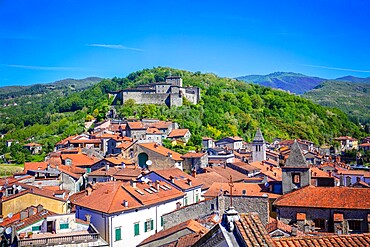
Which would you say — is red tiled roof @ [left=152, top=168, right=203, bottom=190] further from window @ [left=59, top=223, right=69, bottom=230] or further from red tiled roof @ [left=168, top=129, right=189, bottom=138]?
red tiled roof @ [left=168, top=129, right=189, bottom=138]

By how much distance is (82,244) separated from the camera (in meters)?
24.4

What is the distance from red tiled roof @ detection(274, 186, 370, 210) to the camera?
92.7 feet

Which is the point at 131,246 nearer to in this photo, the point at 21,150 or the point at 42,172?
the point at 42,172

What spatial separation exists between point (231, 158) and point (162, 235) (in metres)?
38.0

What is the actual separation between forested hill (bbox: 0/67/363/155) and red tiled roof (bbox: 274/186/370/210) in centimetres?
4117

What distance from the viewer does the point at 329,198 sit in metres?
29.2

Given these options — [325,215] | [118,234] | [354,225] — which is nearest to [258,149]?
[325,215]

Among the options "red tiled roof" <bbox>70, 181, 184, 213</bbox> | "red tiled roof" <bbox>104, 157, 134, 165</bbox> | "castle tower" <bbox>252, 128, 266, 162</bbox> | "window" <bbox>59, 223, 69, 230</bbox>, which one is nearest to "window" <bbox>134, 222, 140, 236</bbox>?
"red tiled roof" <bbox>70, 181, 184, 213</bbox>

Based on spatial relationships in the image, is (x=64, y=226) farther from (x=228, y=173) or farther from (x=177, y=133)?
(x=177, y=133)

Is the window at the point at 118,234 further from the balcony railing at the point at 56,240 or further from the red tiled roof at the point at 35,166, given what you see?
the red tiled roof at the point at 35,166

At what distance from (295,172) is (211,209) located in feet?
27.0

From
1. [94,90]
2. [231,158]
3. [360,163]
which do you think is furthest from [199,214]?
[94,90]

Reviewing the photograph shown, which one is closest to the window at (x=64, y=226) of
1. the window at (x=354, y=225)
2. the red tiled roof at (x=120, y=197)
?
the red tiled roof at (x=120, y=197)

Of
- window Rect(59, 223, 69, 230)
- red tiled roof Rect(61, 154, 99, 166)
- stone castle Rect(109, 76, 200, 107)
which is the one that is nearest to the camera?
window Rect(59, 223, 69, 230)
